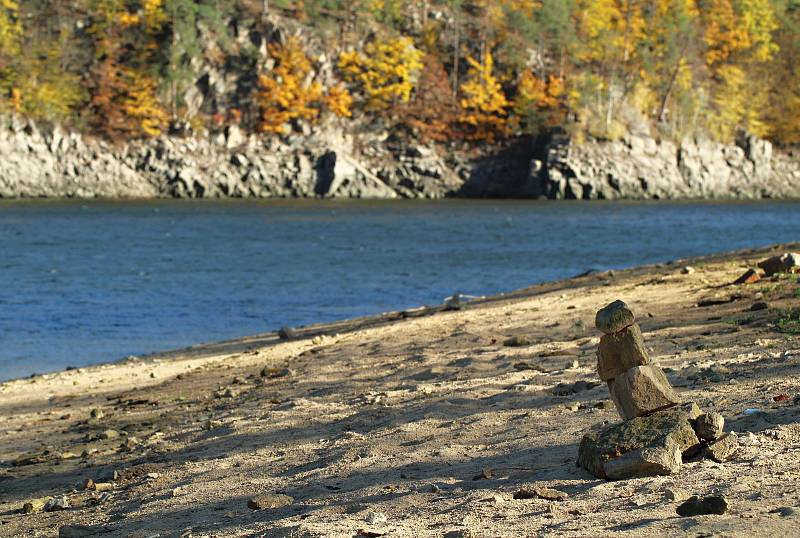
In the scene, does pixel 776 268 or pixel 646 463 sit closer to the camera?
pixel 646 463

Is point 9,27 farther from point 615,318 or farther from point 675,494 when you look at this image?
point 675,494

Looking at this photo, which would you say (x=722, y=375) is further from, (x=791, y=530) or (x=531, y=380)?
(x=791, y=530)

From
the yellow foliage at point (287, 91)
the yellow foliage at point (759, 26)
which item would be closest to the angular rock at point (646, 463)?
the yellow foliage at point (287, 91)

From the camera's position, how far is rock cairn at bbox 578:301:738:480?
242 inches

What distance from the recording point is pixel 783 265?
1413 cm

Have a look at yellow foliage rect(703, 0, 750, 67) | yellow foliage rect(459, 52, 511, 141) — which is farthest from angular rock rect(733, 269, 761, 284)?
yellow foliage rect(703, 0, 750, 67)

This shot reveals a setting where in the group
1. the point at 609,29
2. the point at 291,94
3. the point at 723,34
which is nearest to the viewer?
the point at 291,94

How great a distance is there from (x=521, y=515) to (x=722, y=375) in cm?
346

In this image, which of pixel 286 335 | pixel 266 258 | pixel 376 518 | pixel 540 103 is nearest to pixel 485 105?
pixel 540 103

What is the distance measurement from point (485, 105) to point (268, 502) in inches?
3787

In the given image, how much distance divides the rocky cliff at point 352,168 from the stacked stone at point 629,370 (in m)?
83.0

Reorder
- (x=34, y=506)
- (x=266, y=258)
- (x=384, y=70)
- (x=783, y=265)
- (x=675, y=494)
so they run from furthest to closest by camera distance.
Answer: (x=384, y=70), (x=266, y=258), (x=783, y=265), (x=34, y=506), (x=675, y=494)

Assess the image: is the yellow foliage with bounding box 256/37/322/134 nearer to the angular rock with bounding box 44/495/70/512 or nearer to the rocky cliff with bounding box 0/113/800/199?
the rocky cliff with bounding box 0/113/800/199

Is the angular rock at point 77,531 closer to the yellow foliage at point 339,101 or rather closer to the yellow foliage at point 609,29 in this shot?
the yellow foliage at point 339,101
